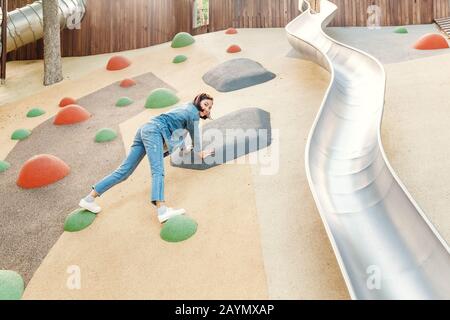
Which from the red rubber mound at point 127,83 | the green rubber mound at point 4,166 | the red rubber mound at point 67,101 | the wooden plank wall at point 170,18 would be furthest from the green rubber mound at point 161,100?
the wooden plank wall at point 170,18

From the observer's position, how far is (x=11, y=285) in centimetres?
339

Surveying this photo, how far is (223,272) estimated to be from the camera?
327 centimetres

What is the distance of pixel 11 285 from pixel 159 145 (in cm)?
179

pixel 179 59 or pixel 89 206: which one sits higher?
pixel 179 59

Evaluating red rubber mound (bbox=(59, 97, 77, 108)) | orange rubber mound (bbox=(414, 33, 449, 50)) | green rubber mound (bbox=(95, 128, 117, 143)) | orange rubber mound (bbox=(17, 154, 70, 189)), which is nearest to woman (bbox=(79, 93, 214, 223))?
orange rubber mound (bbox=(17, 154, 70, 189))

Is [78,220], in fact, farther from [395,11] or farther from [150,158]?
[395,11]

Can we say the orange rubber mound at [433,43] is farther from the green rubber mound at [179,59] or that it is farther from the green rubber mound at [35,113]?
the green rubber mound at [35,113]

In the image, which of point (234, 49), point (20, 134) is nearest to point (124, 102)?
point (20, 134)

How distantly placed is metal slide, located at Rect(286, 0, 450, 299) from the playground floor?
21cm

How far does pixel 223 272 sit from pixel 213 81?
5.47 metres

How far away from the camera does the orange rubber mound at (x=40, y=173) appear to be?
513cm

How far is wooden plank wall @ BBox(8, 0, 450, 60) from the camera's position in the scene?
1185 centimetres
